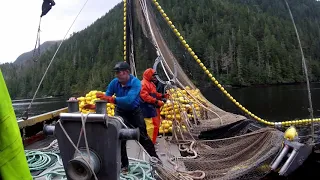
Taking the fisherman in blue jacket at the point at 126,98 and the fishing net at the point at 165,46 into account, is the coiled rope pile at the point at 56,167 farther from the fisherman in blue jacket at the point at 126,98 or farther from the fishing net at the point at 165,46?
the fishing net at the point at 165,46

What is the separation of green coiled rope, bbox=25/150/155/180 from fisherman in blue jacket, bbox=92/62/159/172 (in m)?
0.15

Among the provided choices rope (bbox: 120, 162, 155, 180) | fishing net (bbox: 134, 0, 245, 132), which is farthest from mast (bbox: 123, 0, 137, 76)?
rope (bbox: 120, 162, 155, 180)

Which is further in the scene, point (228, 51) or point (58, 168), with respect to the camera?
point (228, 51)

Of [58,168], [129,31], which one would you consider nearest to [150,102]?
[58,168]

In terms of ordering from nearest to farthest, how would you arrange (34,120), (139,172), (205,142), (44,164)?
(139,172) → (44,164) → (205,142) → (34,120)

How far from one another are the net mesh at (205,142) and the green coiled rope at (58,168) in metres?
0.40

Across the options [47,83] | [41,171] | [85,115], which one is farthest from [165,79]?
[47,83]

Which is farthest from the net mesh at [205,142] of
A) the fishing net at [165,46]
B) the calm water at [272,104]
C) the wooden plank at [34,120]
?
the wooden plank at [34,120]

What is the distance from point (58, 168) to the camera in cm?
358

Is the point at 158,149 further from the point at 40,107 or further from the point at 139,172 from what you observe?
the point at 40,107

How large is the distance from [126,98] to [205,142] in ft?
10.4

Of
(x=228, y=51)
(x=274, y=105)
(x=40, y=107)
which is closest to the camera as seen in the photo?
(x=274, y=105)

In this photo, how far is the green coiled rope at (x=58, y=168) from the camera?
11.3 feet

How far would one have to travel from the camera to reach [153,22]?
7199 millimetres
